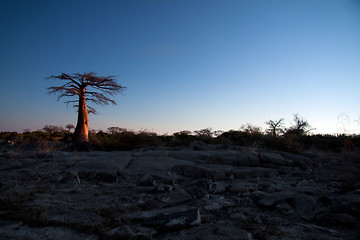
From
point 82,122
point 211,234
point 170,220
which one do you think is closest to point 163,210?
point 170,220

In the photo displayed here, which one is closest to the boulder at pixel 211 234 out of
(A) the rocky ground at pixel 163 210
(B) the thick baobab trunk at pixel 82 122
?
(A) the rocky ground at pixel 163 210

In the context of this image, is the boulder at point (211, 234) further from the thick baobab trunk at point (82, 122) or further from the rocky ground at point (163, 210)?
the thick baobab trunk at point (82, 122)

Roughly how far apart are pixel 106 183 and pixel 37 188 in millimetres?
1251

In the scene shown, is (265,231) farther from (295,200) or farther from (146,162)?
(146,162)

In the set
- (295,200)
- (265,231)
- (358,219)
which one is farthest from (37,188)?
(358,219)

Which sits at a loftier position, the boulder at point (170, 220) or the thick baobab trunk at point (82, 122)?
the thick baobab trunk at point (82, 122)

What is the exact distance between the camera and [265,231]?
197 cm

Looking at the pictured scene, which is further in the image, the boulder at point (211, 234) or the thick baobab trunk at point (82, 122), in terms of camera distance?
the thick baobab trunk at point (82, 122)

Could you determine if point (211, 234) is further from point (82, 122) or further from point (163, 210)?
point (82, 122)

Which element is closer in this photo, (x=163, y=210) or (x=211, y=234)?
(x=211, y=234)

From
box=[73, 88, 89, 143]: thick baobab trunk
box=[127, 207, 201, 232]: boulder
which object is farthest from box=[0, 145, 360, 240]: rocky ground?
box=[73, 88, 89, 143]: thick baobab trunk

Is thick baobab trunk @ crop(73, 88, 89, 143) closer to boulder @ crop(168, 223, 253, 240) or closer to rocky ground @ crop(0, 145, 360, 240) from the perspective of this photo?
rocky ground @ crop(0, 145, 360, 240)

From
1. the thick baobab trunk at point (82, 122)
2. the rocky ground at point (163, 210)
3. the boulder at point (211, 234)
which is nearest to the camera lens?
the boulder at point (211, 234)

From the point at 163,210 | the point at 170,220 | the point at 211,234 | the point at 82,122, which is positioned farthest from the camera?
the point at 82,122
